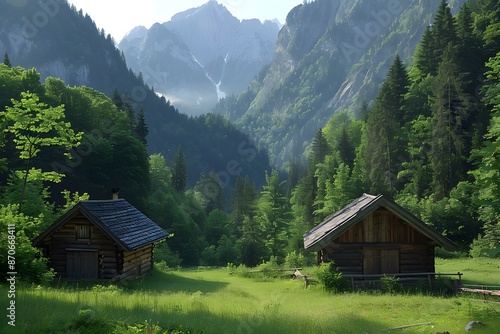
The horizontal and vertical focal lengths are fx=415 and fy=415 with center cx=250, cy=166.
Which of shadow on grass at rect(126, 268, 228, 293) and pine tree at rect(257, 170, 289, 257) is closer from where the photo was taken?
shadow on grass at rect(126, 268, 228, 293)

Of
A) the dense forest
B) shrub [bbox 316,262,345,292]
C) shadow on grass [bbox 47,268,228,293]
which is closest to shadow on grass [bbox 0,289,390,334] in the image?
shrub [bbox 316,262,345,292]

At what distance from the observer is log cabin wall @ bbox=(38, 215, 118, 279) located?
2650 centimetres

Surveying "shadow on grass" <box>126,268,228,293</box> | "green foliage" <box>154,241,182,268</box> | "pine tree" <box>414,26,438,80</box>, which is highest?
"pine tree" <box>414,26,438,80</box>

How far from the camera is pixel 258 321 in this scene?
1285cm

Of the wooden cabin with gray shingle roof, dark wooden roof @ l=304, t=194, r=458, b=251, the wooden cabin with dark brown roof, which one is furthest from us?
the wooden cabin with gray shingle roof

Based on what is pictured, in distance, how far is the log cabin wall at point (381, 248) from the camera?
2522 cm

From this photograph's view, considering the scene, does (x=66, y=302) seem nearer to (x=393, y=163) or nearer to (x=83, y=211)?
(x=83, y=211)

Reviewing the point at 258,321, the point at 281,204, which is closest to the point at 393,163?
the point at 281,204

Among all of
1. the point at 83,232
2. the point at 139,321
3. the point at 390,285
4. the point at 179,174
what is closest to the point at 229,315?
the point at 139,321

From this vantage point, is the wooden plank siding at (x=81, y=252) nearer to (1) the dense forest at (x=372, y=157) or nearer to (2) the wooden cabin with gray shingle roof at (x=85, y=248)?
(2) the wooden cabin with gray shingle roof at (x=85, y=248)

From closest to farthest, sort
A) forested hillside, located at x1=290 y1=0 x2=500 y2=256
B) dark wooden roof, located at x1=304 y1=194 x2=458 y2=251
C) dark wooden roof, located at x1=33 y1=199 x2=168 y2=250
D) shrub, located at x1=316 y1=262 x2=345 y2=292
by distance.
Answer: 1. shrub, located at x1=316 y1=262 x2=345 y2=292
2. dark wooden roof, located at x1=304 y1=194 x2=458 y2=251
3. dark wooden roof, located at x1=33 y1=199 x2=168 y2=250
4. forested hillside, located at x1=290 y1=0 x2=500 y2=256

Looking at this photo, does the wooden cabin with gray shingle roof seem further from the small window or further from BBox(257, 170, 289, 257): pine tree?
BBox(257, 170, 289, 257): pine tree

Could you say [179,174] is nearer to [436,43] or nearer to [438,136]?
[436,43]

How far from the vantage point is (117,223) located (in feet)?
89.7
